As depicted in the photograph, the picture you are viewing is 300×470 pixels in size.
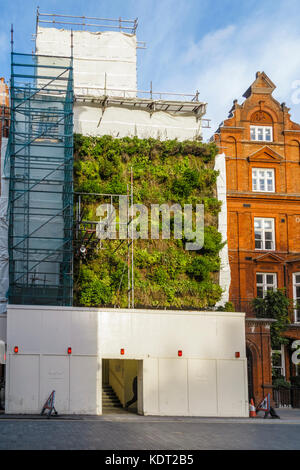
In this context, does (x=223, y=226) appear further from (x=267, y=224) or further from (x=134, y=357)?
(x=134, y=357)

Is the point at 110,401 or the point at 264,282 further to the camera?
the point at 264,282

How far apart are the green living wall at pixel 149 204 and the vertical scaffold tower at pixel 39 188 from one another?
7.86ft

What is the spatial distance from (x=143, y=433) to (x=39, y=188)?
15.7 metres

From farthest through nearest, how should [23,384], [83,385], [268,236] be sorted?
[268,236] < [83,385] < [23,384]

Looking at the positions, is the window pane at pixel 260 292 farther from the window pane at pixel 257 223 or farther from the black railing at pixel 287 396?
the black railing at pixel 287 396

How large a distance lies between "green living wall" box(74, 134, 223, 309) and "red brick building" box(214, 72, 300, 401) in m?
1.37

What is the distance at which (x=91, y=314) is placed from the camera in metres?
26.3

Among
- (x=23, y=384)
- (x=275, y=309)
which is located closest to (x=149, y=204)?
(x=275, y=309)

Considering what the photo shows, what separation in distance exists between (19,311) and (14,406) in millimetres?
3523

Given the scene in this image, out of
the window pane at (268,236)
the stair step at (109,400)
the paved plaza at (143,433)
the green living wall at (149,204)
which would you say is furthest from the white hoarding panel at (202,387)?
the window pane at (268,236)

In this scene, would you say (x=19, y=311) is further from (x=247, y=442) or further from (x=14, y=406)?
(x=247, y=442)

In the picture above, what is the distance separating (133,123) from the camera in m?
37.3

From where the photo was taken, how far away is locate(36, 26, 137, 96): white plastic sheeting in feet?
130

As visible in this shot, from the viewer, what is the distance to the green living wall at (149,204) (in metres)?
33.4
